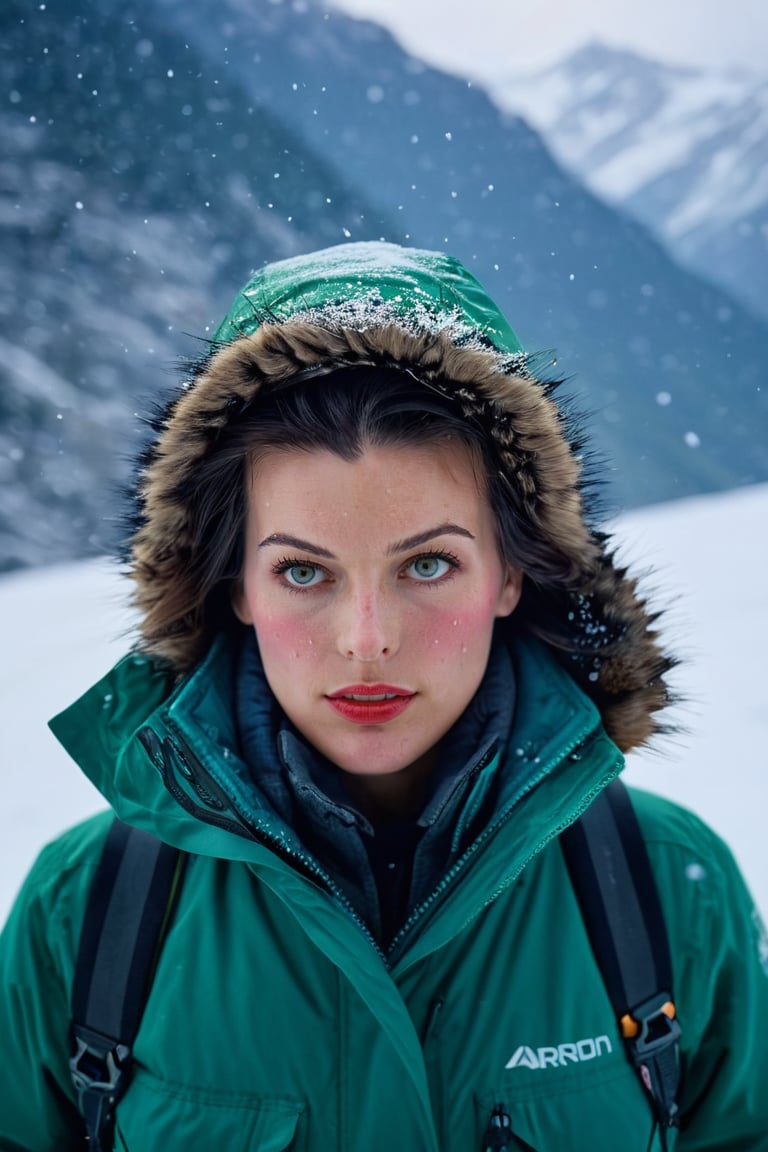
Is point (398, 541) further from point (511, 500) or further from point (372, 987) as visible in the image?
point (372, 987)

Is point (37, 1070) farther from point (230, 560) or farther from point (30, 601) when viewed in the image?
point (30, 601)

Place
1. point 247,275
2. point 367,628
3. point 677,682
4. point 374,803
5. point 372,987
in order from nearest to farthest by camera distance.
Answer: point 372,987
point 367,628
point 374,803
point 677,682
point 247,275

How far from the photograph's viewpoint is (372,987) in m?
1.22

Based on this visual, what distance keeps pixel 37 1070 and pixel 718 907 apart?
1177mm

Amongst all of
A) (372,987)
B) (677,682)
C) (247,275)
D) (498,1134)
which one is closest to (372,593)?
(372,987)

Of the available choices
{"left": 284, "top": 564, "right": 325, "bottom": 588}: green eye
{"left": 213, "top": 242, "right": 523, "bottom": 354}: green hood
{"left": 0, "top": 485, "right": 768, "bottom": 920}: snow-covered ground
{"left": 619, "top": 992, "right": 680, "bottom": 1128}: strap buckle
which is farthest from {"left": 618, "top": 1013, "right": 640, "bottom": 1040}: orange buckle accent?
{"left": 213, "top": 242, "right": 523, "bottom": 354}: green hood

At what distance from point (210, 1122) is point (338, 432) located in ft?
3.51

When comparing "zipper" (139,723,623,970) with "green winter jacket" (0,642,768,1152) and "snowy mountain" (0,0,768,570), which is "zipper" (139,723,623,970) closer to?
"green winter jacket" (0,642,768,1152)

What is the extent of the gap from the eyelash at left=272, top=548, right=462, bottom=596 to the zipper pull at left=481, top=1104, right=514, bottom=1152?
0.81m

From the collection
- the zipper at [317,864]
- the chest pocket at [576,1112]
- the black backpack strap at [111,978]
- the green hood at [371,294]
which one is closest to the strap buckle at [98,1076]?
the black backpack strap at [111,978]

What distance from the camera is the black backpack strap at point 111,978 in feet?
4.36

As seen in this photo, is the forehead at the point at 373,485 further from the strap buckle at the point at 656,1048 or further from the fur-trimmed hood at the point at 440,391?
the strap buckle at the point at 656,1048

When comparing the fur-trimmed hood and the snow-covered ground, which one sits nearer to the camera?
the fur-trimmed hood

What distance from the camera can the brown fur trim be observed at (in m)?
1.37
